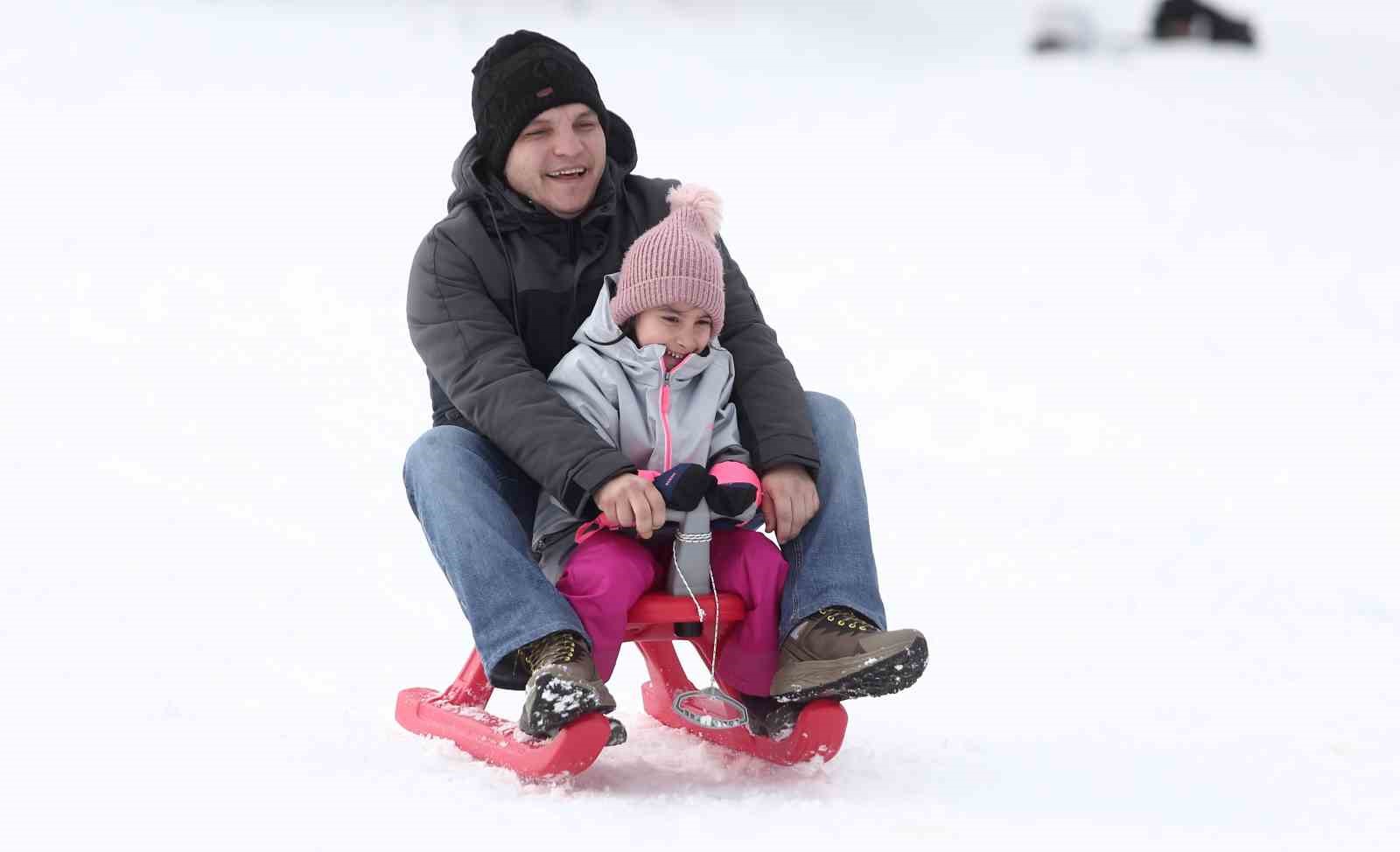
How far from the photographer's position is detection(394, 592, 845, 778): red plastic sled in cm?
210

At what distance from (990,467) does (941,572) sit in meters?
1.07

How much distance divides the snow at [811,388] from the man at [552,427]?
20cm

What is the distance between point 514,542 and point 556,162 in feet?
2.05

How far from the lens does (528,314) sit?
247cm

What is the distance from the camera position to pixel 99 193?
811cm

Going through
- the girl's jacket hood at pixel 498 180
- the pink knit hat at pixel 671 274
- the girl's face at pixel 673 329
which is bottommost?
the girl's face at pixel 673 329

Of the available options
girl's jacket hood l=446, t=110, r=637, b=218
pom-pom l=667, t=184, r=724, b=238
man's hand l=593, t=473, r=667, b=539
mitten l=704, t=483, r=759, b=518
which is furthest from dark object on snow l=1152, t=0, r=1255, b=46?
man's hand l=593, t=473, r=667, b=539

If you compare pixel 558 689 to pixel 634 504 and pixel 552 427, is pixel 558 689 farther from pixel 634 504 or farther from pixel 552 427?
pixel 552 427

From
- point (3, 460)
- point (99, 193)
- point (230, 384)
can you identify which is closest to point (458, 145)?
point (99, 193)

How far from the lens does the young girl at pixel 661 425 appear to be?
2250mm

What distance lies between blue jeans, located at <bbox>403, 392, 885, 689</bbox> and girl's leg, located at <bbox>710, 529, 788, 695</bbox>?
0.08 feet

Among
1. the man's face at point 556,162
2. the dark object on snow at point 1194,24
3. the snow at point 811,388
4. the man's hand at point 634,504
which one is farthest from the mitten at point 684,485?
the dark object on snow at point 1194,24

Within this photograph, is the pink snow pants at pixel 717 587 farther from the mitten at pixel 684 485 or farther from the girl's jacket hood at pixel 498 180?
the girl's jacket hood at pixel 498 180

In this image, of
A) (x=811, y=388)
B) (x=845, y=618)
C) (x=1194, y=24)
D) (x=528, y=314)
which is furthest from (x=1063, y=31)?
(x=845, y=618)
